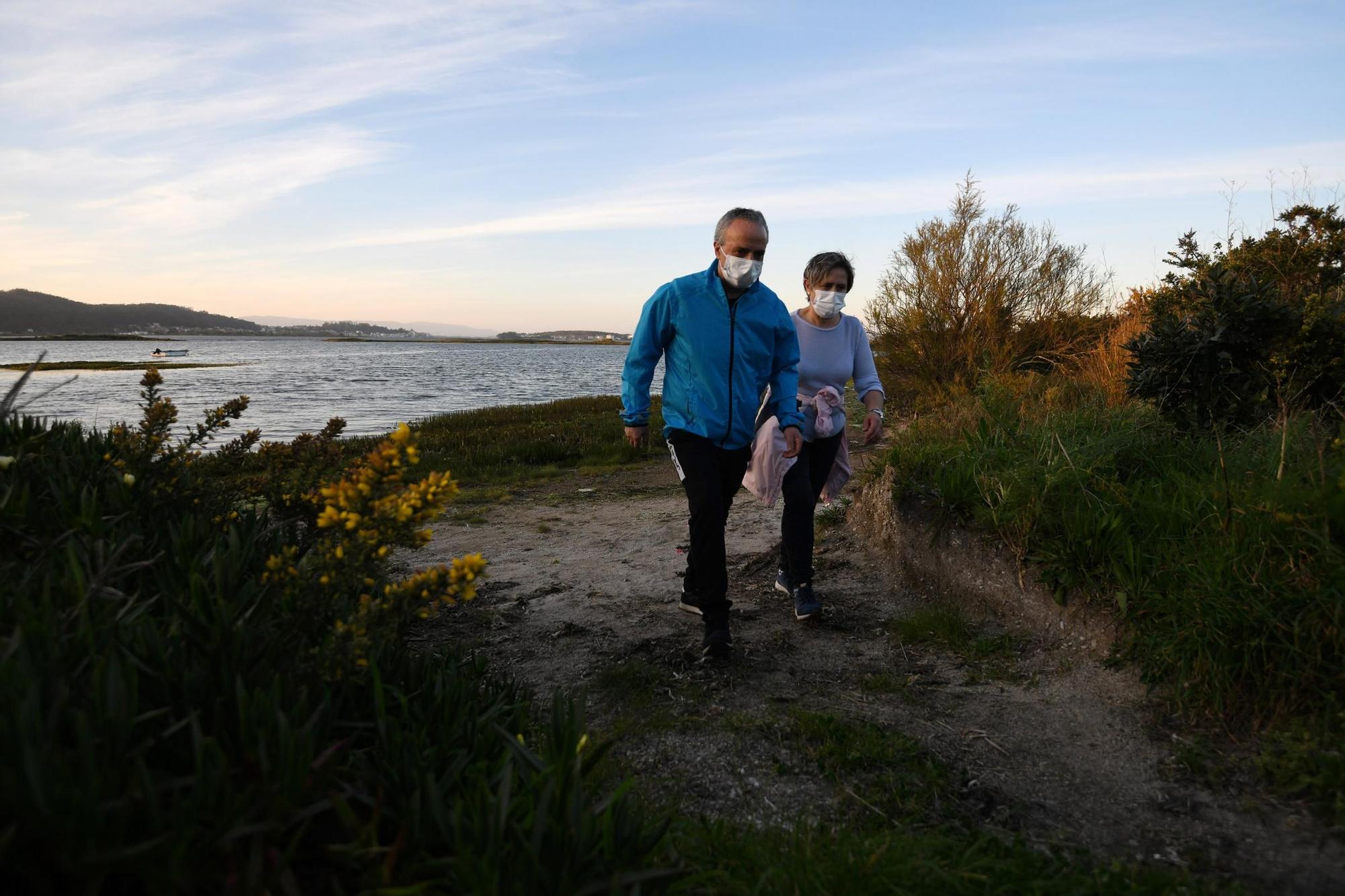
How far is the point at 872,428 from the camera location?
4.71 meters

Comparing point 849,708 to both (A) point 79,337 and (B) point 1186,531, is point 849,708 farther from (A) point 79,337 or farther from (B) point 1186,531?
(A) point 79,337

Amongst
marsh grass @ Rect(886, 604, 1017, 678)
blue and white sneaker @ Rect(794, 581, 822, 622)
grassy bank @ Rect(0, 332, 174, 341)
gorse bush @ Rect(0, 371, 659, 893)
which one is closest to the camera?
gorse bush @ Rect(0, 371, 659, 893)

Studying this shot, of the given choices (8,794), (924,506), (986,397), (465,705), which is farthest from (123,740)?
(986,397)

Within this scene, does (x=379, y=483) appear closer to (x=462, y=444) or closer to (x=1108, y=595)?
(x=1108, y=595)

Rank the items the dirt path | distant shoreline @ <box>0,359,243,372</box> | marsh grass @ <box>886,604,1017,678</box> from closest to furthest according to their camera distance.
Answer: the dirt path → marsh grass @ <box>886,604,1017,678</box> → distant shoreline @ <box>0,359,243,372</box>

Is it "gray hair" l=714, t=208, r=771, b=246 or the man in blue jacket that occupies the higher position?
"gray hair" l=714, t=208, r=771, b=246

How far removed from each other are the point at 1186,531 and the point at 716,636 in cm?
211

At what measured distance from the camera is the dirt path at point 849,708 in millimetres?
2416

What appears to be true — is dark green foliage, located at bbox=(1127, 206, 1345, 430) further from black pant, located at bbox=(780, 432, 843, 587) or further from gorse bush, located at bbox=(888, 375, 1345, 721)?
black pant, located at bbox=(780, 432, 843, 587)

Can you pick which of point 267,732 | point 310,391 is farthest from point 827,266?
point 310,391

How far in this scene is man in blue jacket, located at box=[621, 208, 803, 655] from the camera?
4020 mm

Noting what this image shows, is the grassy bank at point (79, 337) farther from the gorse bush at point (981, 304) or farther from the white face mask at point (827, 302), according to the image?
the white face mask at point (827, 302)

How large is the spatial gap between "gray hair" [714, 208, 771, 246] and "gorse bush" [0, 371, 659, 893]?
2.27 meters

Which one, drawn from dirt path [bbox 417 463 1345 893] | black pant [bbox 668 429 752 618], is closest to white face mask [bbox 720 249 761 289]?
black pant [bbox 668 429 752 618]
